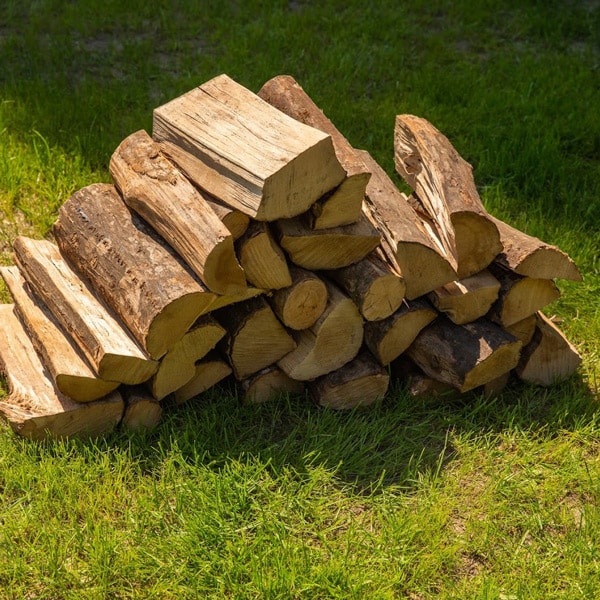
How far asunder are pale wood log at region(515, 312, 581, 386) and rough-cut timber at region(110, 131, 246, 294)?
1350 mm

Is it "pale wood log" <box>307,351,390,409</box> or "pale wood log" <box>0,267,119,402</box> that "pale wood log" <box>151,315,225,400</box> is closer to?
"pale wood log" <box>0,267,119,402</box>

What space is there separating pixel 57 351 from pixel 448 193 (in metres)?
1.68

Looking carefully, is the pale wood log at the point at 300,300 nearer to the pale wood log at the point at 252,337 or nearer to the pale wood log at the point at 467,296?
the pale wood log at the point at 252,337

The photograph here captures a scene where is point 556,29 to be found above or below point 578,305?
above

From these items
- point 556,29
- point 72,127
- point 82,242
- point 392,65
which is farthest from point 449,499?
point 556,29

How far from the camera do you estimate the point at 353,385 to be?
3664 mm

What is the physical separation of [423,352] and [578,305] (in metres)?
1.10

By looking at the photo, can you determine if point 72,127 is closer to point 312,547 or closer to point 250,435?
point 250,435

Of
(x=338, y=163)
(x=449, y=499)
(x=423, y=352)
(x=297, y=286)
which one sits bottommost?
(x=449, y=499)

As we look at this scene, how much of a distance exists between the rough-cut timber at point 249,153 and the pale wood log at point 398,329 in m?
0.62

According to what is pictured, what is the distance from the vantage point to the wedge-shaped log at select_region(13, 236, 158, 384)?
3.27 meters

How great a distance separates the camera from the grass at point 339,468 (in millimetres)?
2984

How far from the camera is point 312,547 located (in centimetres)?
308

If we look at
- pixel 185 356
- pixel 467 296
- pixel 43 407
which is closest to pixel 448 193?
pixel 467 296
